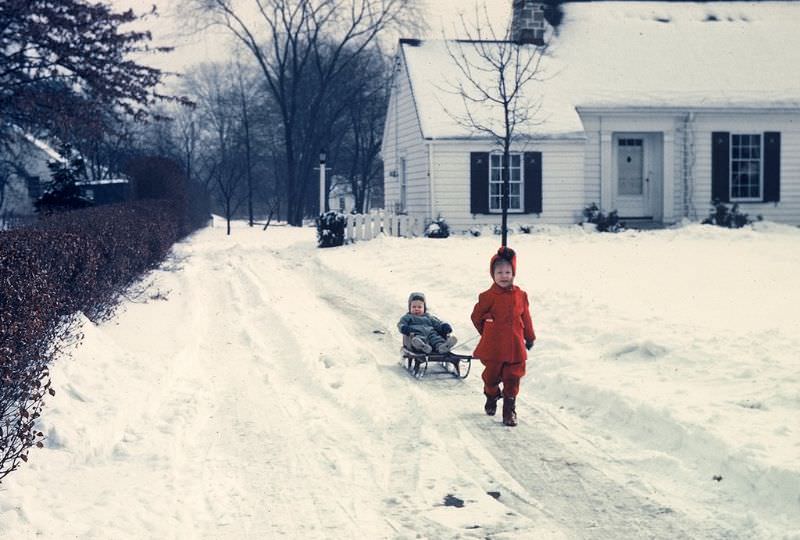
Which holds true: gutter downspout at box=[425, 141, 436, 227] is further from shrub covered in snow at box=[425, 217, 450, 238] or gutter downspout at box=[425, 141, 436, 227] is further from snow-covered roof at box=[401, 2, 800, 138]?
shrub covered in snow at box=[425, 217, 450, 238]

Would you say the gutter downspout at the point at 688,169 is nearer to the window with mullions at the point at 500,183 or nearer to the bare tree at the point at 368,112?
the window with mullions at the point at 500,183

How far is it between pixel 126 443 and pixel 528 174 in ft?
69.4

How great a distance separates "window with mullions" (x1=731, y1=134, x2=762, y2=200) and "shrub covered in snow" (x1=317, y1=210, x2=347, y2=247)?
12.2 meters

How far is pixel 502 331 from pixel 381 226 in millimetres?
18625

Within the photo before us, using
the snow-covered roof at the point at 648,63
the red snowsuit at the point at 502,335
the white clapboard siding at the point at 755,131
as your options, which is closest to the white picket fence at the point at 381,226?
the snow-covered roof at the point at 648,63

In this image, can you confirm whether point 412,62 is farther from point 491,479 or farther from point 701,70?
point 491,479

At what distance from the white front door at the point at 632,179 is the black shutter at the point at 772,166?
360cm

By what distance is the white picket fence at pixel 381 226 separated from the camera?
2567 centimetres

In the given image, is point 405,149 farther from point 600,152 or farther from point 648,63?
point 648,63

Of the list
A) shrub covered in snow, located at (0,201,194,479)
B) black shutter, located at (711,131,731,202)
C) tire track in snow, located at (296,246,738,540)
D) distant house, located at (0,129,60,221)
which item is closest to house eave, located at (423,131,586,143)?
black shutter, located at (711,131,731,202)

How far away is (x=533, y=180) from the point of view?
2630 centimetres

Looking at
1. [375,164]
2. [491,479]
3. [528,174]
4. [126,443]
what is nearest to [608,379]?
[491,479]

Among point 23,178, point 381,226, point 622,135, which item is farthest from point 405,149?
point 23,178

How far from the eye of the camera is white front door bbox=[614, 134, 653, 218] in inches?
1083
